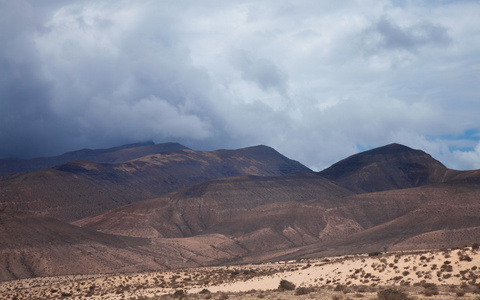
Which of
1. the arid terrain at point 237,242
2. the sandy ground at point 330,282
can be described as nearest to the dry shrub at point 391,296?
Answer: the arid terrain at point 237,242

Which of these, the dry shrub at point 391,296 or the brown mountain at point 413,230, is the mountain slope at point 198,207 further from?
the dry shrub at point 391,296

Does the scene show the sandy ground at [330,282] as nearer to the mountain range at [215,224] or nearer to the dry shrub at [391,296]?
the dry shrub at [391,296]

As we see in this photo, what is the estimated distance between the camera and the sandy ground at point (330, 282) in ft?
95.2

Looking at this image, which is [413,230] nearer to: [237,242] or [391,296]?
[237,242]

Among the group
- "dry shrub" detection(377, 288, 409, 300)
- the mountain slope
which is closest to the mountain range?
the mountain slope

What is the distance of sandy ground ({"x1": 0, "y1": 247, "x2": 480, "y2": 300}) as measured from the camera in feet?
95.2

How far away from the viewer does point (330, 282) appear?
38156 millimetres

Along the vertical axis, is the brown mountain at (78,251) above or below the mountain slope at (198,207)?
below

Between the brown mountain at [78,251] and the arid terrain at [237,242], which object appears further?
the brown mountain at [78,251]

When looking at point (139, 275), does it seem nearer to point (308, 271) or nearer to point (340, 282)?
point (308, 271)

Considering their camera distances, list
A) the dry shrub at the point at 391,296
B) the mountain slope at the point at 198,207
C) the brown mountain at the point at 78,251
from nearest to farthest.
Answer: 1. the dry shrub at the point at 391,296
2. the brown mountain at the point at 78,251
3. the mountain slope at the point at 198,207

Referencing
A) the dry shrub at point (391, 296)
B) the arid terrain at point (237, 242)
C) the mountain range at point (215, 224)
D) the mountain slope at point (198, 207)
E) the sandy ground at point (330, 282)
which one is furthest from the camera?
the mountain slope at point (198, 207)

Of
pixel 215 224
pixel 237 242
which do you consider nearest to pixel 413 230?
pixel 237 242

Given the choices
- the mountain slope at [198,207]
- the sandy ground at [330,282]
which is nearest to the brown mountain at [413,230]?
the mountain slope at [198,207]
